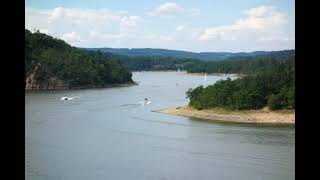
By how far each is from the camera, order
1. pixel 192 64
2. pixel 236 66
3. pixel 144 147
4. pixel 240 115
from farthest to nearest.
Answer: pixel 192 64 → pixel 236 66 → pixel 240 115 → pixel 144 147

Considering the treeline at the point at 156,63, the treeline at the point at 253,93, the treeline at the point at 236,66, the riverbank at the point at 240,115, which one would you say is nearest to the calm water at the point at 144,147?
the riverbank at the point at 240,115

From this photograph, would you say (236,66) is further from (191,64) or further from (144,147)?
(144,147)

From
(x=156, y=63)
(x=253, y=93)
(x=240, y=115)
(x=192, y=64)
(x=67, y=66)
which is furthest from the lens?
(x=156, y=63)

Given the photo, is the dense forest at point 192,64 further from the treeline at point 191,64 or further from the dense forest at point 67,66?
the dense forest at point 67,66

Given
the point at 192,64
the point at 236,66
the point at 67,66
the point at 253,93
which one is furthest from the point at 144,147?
the point at 192,64

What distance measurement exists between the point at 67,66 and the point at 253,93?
11956 mm

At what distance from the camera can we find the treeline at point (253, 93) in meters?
15.7

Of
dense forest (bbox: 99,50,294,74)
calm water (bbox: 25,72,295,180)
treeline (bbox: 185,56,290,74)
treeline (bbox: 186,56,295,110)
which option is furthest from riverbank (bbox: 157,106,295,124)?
dense forest (bbox: 99,50,294,74)

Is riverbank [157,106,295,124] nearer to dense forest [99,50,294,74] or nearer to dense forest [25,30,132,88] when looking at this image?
dense forest [99,50,294,74]

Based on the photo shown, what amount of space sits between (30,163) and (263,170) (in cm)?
393

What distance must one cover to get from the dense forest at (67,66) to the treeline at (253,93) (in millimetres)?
8900

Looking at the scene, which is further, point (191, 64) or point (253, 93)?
point (191, 64)

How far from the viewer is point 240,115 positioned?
629 inches
